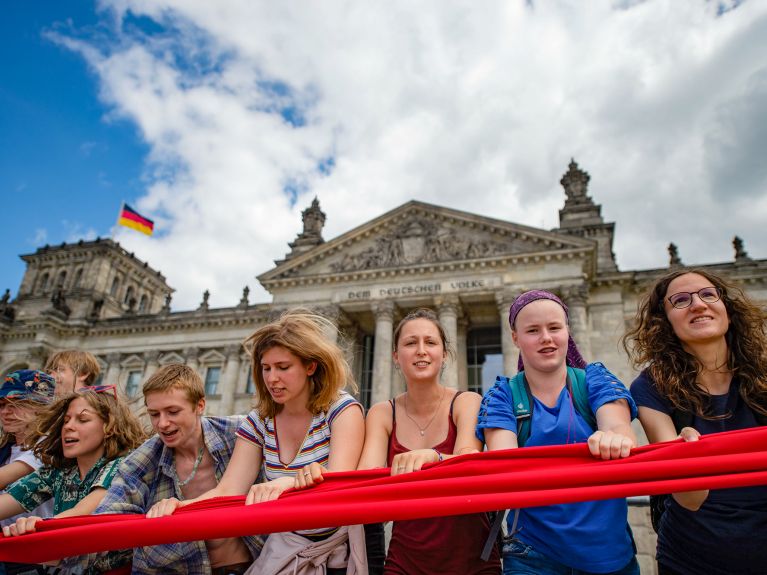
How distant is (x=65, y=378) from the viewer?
21.1ft

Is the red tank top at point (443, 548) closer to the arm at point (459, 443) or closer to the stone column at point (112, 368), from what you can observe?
the arm at point (459, 443)

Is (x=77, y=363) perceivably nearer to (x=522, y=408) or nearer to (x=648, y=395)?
(x=522, y=408)

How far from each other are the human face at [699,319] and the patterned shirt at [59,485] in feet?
15.3

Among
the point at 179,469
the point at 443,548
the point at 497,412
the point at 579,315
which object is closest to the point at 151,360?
the point at 579,315

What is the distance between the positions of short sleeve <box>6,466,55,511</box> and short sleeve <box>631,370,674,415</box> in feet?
17.1

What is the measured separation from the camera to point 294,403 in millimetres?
3943

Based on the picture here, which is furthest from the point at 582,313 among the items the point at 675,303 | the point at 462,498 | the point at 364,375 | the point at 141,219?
the point at 141,219

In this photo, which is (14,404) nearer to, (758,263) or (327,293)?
(327,293)

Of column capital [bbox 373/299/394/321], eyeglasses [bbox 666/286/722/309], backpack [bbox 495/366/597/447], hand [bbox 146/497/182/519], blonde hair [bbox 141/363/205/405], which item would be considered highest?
column capital [bbox 373/299/394/321]

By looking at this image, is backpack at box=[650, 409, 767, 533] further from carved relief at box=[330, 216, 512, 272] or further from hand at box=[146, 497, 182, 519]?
carved relief at box=[330, 216, 512, 272]

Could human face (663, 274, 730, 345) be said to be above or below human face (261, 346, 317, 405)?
above

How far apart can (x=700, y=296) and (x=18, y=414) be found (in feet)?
22.8

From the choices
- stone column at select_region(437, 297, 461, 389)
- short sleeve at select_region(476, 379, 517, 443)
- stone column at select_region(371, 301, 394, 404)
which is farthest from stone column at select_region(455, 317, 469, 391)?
short sleeve at select_region(476, 379, 517, 443)

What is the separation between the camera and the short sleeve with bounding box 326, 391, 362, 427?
3.83 metres
